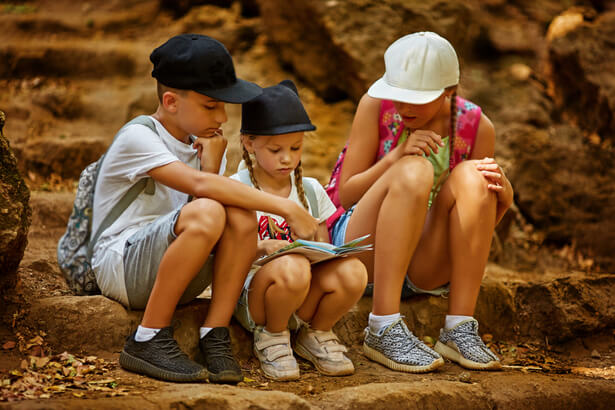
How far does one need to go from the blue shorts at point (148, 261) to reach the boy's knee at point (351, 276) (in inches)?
19.6

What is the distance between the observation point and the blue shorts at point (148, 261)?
270cm

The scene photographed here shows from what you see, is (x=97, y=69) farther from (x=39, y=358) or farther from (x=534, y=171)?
(x=39, y=358)

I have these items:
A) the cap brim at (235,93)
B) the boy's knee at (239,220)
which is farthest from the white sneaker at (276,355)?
the cap brim at (235,93)

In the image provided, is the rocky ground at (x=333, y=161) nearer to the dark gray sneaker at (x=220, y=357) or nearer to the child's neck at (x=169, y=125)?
the dark gray sneaker at (x=220, y=357)

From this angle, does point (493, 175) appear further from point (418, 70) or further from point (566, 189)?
point (566, 189)

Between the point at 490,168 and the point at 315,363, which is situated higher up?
the point at 490,168

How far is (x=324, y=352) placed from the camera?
9.73 feet

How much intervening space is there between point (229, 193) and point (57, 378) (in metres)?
0.87

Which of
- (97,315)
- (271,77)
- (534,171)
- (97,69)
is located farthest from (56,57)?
(97,315)

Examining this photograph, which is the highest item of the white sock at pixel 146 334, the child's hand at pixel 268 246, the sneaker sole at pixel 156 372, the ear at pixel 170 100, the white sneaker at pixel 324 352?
the ear at pixel 170 100

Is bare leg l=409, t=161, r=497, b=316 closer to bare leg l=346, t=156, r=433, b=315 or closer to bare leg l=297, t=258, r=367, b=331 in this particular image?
bare leg l=346, t=156, r=433, b=315

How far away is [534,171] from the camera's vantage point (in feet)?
20.6

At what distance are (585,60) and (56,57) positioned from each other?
5086 millimetres

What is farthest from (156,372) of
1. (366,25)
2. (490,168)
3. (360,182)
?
(366,25)
